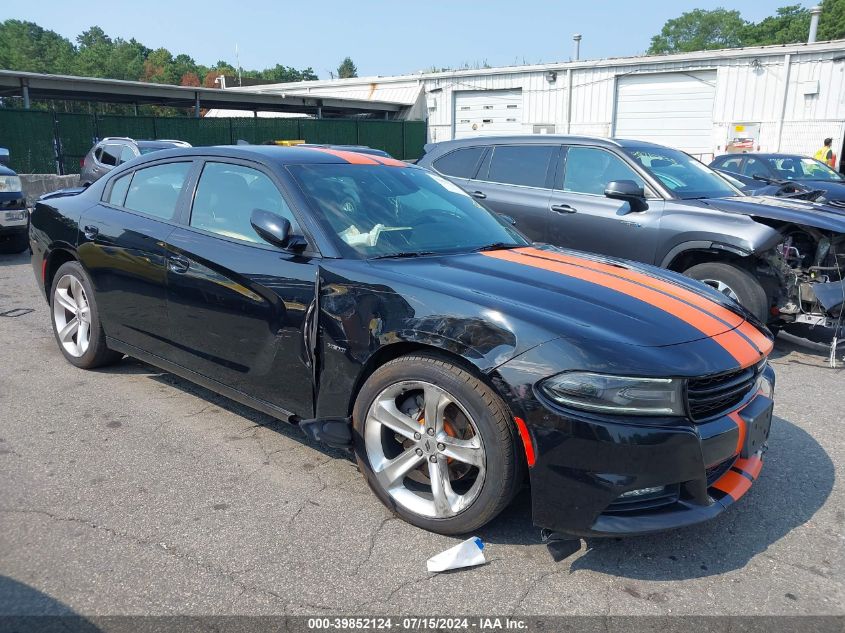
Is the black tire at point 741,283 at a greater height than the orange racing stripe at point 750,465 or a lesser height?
greater

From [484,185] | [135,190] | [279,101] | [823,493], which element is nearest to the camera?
[823,493]

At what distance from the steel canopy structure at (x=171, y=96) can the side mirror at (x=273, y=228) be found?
22.8m

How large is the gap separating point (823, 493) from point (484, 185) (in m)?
4.83

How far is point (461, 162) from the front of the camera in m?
7.82

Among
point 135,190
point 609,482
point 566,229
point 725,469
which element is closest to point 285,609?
point 609,482

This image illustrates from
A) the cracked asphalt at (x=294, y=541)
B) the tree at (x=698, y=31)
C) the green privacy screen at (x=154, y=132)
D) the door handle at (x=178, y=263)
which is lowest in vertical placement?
the cracked asphalt at (x=294, y=541)

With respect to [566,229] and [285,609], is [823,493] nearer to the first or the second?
[285,609]

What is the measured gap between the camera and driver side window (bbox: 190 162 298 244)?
3.68 meters

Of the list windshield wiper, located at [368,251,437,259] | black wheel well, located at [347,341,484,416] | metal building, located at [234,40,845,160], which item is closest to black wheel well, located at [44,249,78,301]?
windshield wiper, located at [368,251,437,259]

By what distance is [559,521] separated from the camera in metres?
2.65

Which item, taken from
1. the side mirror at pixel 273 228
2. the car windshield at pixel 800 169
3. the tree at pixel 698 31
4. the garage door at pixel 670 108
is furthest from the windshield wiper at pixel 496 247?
the tree at pixel 698 31

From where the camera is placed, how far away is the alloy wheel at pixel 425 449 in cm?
287

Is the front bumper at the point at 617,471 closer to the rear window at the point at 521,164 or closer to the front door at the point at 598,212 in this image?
the front door at the point at 598,212

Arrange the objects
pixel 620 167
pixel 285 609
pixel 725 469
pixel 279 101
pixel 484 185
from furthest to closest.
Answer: pixel 279 101 < pixel 484 185 < pixel 620 167 < pixel 725 469 < pixel 285 609
